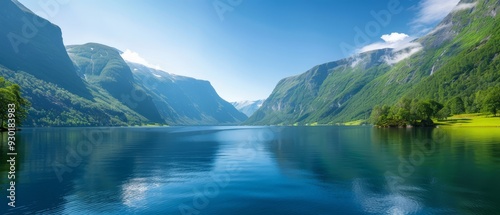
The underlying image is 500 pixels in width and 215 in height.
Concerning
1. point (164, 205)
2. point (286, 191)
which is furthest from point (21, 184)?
point (286, 191)

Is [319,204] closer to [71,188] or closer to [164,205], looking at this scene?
[164,205]

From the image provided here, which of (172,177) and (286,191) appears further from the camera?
(172,177)

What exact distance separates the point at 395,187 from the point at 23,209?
36.3 metres

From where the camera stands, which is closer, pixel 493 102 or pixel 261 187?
pixel 261 187

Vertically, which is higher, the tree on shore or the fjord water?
Answer: the tree on shore

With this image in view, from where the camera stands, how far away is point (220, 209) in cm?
2603

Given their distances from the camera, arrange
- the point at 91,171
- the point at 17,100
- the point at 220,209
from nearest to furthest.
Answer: the point at 220,209 → the point at 91,171 → the point at 17,100

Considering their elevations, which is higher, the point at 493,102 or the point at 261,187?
the point at 493,102

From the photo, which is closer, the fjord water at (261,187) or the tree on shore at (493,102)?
the fjord water at (261,187)

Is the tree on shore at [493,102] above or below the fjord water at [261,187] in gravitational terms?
above

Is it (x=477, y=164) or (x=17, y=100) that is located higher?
(x=17, y=100)

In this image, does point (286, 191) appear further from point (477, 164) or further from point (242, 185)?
point (477, 164)

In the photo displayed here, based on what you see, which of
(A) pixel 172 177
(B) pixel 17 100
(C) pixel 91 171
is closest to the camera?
(A) pixel 172 177

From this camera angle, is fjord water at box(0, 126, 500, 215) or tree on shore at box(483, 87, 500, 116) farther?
tree on shore at box(483, 87, 500, 116)
